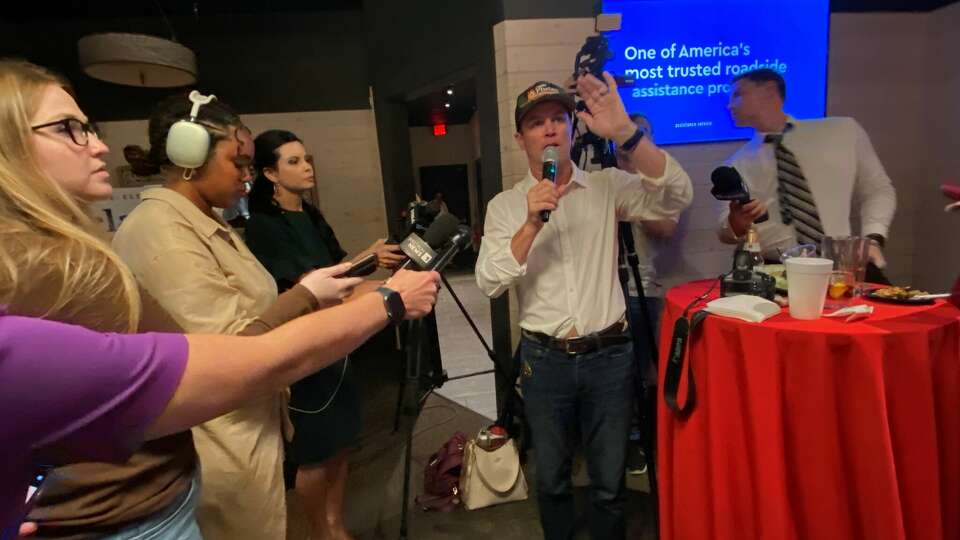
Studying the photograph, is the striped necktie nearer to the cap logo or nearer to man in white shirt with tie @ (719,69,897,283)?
man in white shirt with tie @ (719,69,897,283)

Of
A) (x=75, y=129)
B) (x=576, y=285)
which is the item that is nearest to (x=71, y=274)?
(x=75, y=129)

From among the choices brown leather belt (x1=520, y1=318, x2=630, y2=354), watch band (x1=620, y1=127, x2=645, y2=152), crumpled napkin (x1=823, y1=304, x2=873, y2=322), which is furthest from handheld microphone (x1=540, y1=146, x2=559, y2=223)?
crumpled napkin (x1=823, y1=304, x2=873, y2=322)

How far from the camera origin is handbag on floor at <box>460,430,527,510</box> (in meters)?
2.19

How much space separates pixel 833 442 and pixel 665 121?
180 cm

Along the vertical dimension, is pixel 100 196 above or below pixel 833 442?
above

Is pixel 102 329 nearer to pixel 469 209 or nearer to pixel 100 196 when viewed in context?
pixel 100 196

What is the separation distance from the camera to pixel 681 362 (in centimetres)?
134

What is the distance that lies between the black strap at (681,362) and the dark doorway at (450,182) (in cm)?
784

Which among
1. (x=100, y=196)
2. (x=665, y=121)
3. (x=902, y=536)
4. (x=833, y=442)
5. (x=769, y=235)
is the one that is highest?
(x=665, y=121)

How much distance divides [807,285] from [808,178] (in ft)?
3.50

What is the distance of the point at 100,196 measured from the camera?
34.6 inches

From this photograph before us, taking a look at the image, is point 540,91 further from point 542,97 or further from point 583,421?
point 583,421

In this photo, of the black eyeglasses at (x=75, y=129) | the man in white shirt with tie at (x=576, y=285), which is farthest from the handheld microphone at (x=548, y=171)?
the black eyeglasses at (x=75, y=129)

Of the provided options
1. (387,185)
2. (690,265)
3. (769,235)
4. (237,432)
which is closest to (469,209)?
(387,185)
